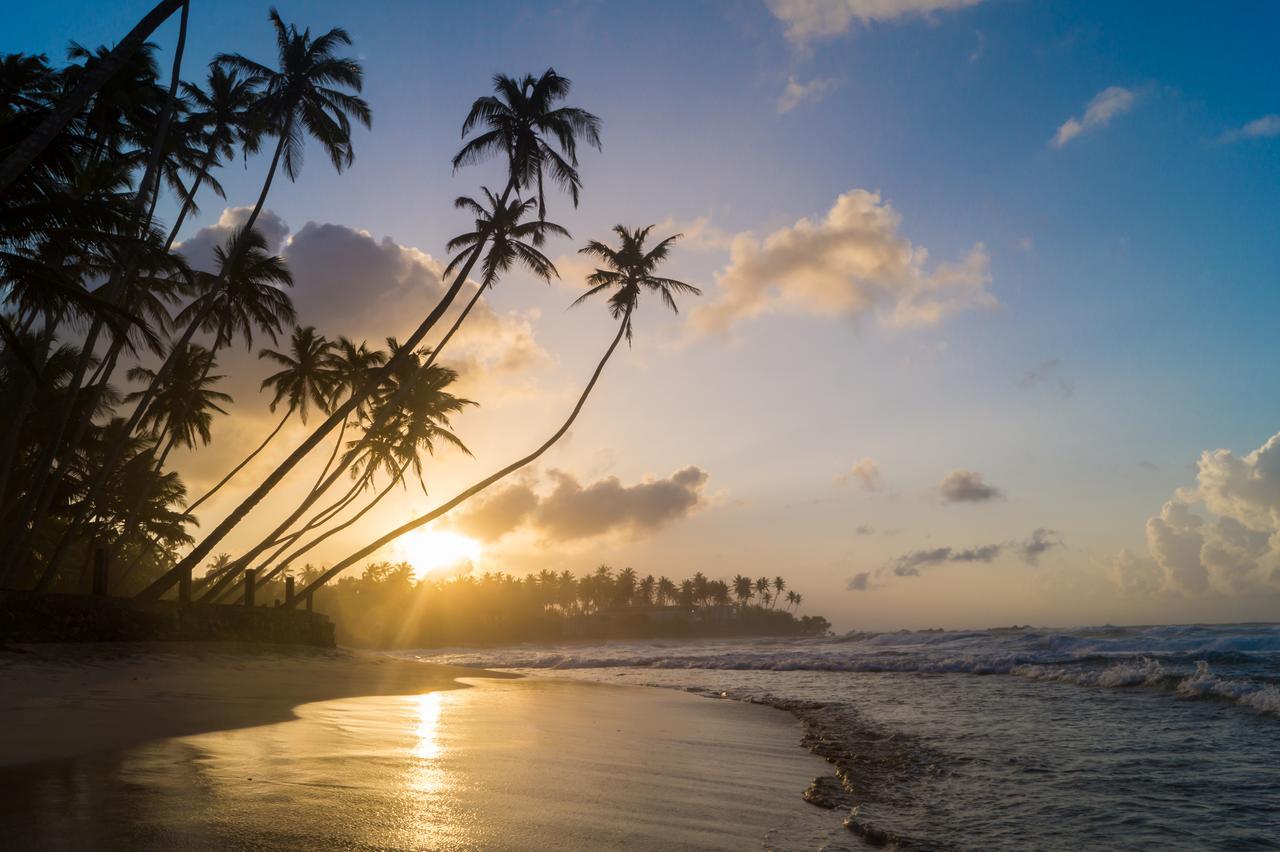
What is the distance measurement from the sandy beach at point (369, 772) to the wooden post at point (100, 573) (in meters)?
4.81

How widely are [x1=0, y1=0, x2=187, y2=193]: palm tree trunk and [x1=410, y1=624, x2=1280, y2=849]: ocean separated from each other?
1135 centimetres

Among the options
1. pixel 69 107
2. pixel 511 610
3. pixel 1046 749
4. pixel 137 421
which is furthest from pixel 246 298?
pixel 511 610

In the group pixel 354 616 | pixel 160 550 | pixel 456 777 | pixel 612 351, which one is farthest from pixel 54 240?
pixel 354 616

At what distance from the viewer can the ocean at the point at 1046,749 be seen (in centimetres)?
504

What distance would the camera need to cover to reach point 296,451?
63.9ft

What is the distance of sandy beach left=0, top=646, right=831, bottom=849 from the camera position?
355cm

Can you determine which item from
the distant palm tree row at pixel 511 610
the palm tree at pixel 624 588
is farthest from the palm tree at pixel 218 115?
the palm tree at pixel 624 588

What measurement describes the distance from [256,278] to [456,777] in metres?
24.7

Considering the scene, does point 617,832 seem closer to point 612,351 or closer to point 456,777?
point 456,777

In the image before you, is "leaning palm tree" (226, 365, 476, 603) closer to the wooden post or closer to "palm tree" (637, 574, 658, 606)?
the wooden post

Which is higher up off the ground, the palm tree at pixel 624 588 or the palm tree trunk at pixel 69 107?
the palm tree trunk at pixel 69 107

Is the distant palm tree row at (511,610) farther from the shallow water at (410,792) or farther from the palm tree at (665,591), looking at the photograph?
the shallow water at (410,792)

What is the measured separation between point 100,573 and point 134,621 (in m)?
1.30

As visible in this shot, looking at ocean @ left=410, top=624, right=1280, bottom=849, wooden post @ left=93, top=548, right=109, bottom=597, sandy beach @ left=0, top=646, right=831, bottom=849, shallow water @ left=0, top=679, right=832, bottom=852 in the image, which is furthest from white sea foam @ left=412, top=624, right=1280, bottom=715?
wooden post @ left=93, top=548, right=109, bottom=597
